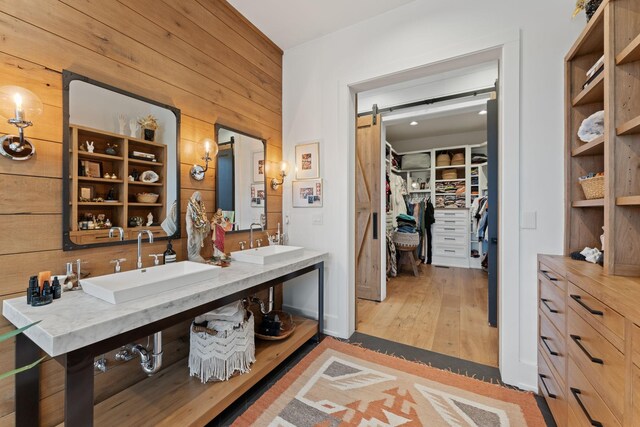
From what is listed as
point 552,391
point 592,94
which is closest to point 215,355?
point 552,391

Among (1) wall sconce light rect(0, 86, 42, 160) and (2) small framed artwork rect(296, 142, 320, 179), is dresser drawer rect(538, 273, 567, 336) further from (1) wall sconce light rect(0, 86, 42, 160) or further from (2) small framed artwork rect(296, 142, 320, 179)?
(1) wall sconce light rect(0, 86, 42, 160)

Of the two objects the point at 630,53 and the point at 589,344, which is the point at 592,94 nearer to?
the point at 630,53

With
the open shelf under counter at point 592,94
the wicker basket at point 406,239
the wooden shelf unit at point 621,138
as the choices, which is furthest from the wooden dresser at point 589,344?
the wicker basket at point 406,239

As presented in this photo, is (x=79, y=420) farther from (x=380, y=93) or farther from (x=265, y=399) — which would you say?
(x=380, y=93)

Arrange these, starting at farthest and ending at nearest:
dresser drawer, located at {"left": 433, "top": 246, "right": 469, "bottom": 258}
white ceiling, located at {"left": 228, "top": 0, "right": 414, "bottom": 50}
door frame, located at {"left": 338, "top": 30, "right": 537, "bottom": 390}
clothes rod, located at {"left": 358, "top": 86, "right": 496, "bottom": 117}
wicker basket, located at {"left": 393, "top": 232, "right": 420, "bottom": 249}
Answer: dresser drawer, located at {"left": 433, "top": 246, "right": 469, "bottom": 258} → wicker basket, located at {"left": 393, "top": 232, "right": 420, "bottom": 249} → clothes rod, located at {"left": 358, "top": 86, "right": 496, "bottom": 117} → white ceiling, located at {"left": 228, "top": 0, "right": 414, "bottom": 50} → door frame, located at {"left": 338, "top": 30, "right": 537, "bottom": 390}

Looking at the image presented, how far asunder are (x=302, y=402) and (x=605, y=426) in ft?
4.50

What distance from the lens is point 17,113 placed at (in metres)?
1.21

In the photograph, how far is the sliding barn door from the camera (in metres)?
3.50

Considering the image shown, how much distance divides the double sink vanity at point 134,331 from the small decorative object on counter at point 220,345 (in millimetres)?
67

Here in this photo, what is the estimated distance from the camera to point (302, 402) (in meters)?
1.65

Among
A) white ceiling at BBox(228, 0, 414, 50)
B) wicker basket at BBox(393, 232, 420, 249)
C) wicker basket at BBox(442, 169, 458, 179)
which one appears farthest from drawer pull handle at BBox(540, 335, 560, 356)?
wicker basket at BBox(442, 169, 458, 179)

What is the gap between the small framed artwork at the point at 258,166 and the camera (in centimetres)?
257

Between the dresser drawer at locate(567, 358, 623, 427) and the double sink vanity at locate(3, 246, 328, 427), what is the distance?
1.60 metres

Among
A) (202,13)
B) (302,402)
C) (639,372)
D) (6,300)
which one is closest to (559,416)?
(639,372)
